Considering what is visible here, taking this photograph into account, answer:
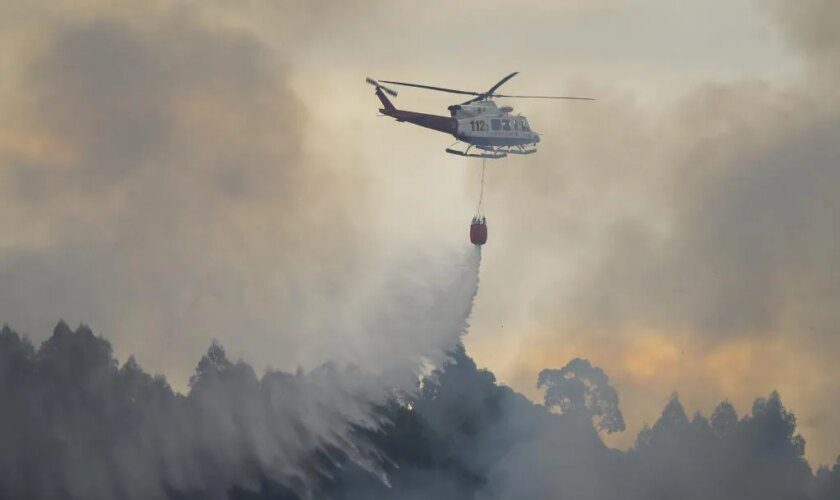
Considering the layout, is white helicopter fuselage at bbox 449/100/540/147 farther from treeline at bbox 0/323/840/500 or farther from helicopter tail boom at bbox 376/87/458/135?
treeline at bbox 0/323/840/500

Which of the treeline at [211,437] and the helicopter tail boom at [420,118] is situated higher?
the helicopter tail boom at [420,118]

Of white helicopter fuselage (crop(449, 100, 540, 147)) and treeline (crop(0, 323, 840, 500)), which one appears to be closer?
white helicopter fuselage (crop(449, 100, 540, 147))

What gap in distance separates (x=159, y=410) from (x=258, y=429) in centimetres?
1221

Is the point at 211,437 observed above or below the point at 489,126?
below

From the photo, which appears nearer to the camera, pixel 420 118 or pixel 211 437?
pixel 420 118

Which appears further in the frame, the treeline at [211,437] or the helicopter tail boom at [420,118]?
the treeline at [211,437]

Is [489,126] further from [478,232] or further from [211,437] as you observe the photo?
[211,437]

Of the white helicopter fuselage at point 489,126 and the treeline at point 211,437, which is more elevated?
the white helicopter fuselage at point 489,126

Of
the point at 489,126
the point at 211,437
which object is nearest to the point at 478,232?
the point at 489,126

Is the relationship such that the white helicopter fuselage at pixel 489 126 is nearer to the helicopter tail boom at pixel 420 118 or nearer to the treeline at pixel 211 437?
the helicopter tail boom at pixel 420 118

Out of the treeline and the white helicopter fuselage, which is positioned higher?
the white helicopter fuselage

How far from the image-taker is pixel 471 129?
135750mm

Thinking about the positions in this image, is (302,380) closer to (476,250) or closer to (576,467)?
(476,250)

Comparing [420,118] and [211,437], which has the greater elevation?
[420,118]
